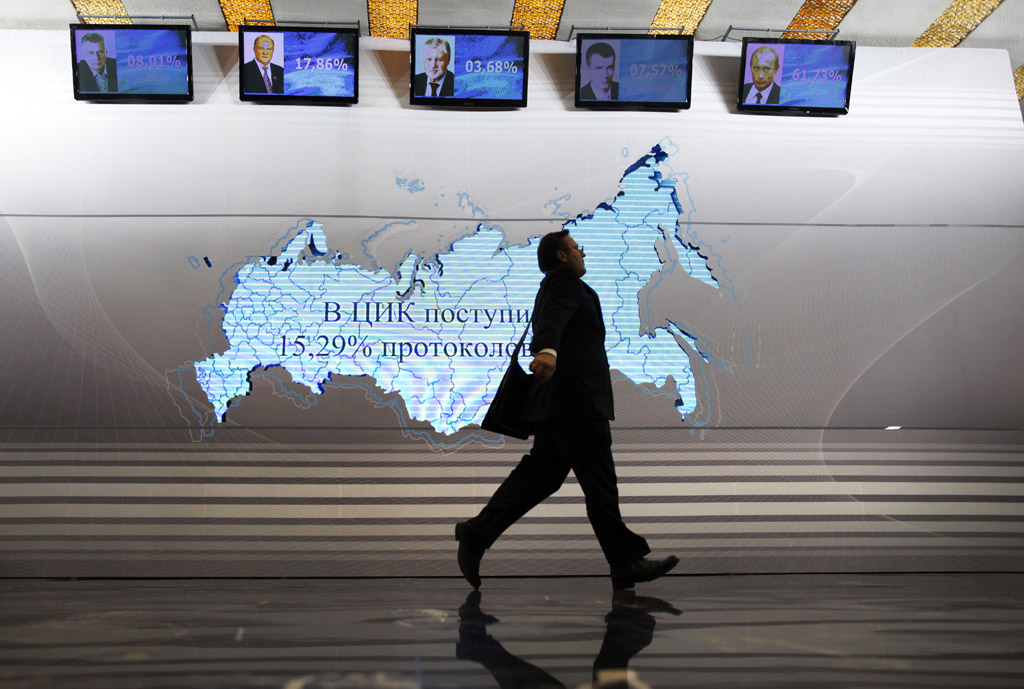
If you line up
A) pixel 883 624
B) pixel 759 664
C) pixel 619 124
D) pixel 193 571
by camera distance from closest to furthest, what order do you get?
pixel 759 664, pixel 883 624, pixel 193 571, pixel 619 124

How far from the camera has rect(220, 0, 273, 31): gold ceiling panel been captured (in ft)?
12.7

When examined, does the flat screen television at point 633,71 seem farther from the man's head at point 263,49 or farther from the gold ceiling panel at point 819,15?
the man's head at point 263,49

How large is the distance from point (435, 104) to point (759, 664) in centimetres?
311

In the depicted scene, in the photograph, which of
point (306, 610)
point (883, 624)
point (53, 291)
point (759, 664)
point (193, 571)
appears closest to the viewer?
point (759, 664)

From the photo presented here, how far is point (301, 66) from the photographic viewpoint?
3.87 meters

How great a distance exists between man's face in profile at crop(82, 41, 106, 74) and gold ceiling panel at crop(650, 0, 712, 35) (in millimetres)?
2722

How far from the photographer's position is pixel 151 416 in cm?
363

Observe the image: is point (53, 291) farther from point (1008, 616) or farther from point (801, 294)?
point (1008, 616)

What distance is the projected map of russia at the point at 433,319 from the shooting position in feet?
12.2

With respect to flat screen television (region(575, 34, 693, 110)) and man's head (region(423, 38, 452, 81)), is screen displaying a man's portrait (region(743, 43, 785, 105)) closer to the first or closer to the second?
flat screen television (region(575, 34, 693, 110))

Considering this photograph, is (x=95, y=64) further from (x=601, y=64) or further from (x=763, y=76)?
(x=763, y=76)

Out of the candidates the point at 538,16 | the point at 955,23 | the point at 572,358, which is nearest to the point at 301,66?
the point at 538,16

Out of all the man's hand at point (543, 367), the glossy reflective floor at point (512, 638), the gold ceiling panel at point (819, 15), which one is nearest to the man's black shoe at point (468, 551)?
the glossy reflective floor at point (512, 638)

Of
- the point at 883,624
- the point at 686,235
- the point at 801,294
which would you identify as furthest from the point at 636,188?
the point at 883,624
